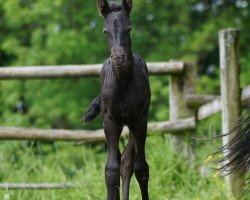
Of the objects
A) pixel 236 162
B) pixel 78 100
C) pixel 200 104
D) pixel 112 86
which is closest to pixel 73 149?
pixel 78 100

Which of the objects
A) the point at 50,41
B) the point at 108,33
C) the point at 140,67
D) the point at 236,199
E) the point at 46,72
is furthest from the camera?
the point at 50,41

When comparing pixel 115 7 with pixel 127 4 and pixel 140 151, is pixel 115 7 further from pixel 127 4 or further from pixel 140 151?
pixel 140 151

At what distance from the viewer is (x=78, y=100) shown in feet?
32.6

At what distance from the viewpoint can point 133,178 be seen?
4832mm

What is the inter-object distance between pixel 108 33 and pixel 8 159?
3030 mm

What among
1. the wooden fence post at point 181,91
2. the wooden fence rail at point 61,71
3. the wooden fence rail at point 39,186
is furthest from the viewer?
the wooden fence post at point 181,91

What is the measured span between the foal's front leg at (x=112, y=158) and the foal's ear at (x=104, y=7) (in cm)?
46

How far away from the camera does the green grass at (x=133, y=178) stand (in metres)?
4.67

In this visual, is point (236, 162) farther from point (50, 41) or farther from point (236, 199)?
point (50, 41)

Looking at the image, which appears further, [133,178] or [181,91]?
[181,91]

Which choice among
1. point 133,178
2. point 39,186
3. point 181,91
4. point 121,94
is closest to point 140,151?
point 121,94

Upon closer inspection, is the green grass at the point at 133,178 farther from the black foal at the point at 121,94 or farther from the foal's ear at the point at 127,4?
the foal's ear at the point at 127,4

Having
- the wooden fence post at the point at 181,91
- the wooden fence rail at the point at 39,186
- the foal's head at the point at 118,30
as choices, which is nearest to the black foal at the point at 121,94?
the foal's head at the point at 118,30

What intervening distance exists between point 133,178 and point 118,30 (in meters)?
2.32
